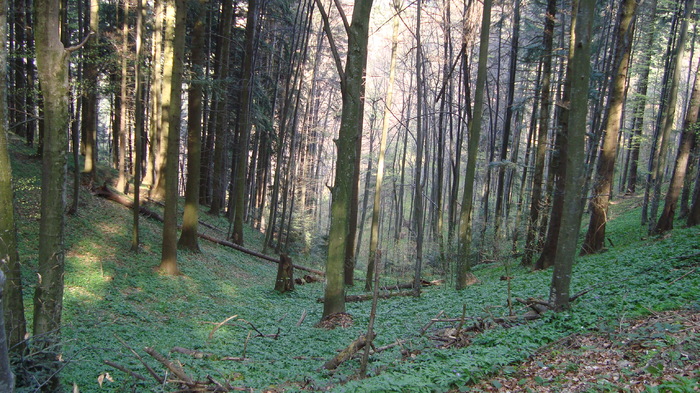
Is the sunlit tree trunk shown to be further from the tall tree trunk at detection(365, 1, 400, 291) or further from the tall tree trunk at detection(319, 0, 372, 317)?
the tall tree trunk at detection(319, 0, 372, 317)

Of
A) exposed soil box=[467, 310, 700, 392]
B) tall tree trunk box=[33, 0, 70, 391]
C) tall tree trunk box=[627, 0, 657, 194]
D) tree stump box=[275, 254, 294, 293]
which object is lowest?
tree stump box=[275, 254, 294, 293]

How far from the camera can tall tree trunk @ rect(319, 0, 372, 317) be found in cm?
768

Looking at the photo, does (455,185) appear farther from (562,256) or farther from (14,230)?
(14,230)

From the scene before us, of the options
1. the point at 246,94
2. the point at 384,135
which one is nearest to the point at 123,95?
the point at 246,94

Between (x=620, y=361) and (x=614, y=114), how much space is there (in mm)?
8615

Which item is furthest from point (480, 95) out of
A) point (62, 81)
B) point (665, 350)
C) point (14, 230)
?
point (14, 230)

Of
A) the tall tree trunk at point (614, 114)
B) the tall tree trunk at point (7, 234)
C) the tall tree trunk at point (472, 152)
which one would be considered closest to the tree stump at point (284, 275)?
the tall tree trunk at point (472, 152)

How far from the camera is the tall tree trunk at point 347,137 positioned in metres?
7.68

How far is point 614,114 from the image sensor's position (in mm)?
10570

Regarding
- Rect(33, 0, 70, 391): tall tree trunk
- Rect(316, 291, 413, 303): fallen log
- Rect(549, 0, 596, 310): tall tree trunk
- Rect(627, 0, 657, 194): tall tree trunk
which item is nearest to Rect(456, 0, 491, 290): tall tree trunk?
Rect(316, 291, 413, 303): fallen log

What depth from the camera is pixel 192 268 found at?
39.3ft

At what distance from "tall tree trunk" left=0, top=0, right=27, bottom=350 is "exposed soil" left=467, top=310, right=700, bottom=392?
15.8ft

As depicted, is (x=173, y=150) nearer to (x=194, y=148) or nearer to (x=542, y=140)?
(x=194, y=148)

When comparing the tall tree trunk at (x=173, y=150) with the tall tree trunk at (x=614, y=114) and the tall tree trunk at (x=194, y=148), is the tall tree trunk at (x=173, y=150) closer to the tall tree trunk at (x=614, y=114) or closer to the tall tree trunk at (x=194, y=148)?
the tall tree trunk at (x=194, y=148)
